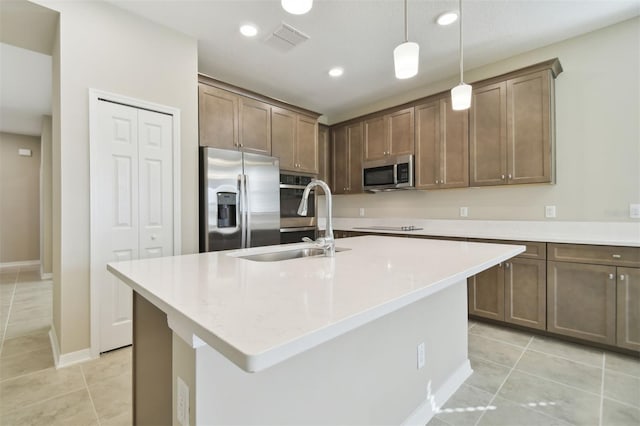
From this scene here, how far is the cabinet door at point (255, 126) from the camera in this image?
10.8ft

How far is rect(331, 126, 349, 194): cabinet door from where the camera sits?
4.48m

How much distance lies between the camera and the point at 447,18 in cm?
246

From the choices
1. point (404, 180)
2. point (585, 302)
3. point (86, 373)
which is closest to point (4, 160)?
point (86, 373)

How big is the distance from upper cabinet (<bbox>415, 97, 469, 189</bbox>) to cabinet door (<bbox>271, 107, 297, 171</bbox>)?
156 cm

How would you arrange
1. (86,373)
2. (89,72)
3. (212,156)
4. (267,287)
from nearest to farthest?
(267,287) < (86,373) < (89,72) < (212,156)

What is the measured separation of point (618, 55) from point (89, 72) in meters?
4.40

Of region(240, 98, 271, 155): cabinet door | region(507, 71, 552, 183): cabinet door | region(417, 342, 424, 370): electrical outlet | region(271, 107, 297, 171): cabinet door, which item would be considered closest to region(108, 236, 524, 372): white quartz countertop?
region(417, 342, 424, 370): electrical outlet

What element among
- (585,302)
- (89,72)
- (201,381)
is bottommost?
(585,302)

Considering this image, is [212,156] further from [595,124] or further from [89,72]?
[595,124]

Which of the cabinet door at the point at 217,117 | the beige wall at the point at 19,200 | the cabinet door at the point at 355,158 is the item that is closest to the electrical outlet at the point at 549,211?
the cabinet door at the point at 355,158

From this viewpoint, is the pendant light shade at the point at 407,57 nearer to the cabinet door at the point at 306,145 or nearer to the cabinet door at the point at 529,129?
the cabinet door at the point at 529,129

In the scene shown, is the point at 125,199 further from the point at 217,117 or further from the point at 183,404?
the point at 183,404

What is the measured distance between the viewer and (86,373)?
6.66 feet

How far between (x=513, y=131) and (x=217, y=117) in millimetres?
2983
